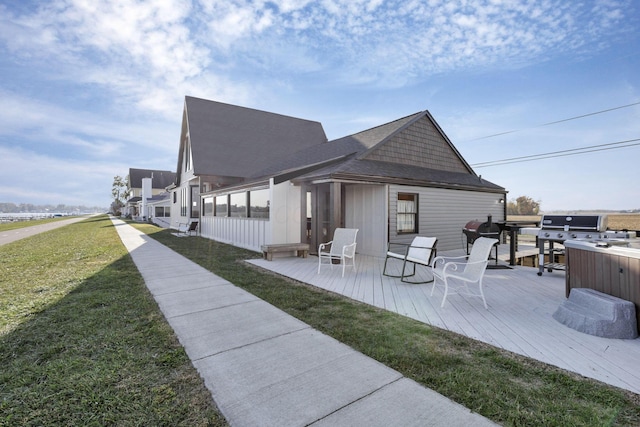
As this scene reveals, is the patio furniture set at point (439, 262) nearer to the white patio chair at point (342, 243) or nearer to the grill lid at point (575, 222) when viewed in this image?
the white patio chair at point (342, 243)

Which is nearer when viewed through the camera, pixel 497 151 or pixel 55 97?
pixel 55 97

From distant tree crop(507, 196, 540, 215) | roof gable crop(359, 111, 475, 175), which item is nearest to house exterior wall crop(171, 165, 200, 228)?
roof gable crop(359, 111, 475, 175)

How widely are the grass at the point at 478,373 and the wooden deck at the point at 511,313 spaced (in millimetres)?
261

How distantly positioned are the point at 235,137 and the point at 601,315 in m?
19.4

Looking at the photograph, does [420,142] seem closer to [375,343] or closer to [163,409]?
[375,343]

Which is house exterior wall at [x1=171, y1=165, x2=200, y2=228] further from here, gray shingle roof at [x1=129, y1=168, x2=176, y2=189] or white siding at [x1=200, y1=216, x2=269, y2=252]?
gray shingle roof at [x1=129, y1=168, x2=176, y2=189]

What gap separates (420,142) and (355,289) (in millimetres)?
8761

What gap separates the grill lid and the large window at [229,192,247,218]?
31.6 feet

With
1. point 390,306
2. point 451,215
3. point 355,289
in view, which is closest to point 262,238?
point 355,289

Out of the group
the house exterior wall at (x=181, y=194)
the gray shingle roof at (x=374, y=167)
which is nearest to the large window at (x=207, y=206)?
the house exterior wall at (x=181, y=194)

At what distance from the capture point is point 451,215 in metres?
11.2

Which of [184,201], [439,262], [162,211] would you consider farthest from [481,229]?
[162,211]

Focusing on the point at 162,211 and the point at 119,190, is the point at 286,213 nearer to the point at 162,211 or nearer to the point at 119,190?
the point at 162,211

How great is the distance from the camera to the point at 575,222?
5930mm
